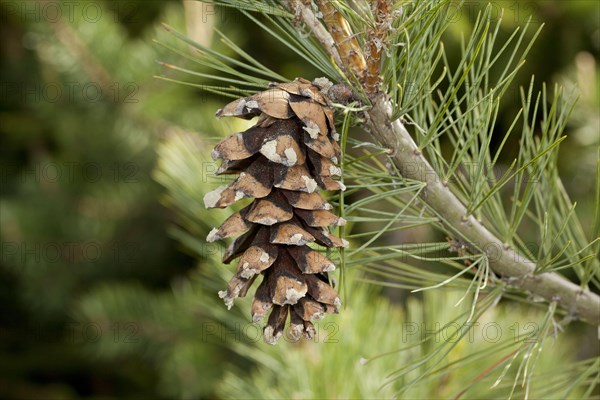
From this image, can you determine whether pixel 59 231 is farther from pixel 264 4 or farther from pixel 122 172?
pixel 264 4

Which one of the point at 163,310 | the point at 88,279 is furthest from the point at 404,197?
the point at 88,279

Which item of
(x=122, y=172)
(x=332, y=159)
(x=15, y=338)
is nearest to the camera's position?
(x=332, y=159)

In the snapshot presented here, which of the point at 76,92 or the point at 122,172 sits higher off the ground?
the point at 76,92

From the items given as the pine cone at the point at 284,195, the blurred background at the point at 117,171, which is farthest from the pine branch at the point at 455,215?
the blurred background at the point at 117,171

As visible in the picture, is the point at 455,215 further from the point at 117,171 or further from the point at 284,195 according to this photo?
the point at 117,171

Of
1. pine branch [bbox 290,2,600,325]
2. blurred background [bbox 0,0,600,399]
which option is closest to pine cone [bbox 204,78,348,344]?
pine branch [bbox 290,2,600,325]

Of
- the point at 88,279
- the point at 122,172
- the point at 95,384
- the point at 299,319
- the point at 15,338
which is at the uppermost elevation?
the point at 299,319
